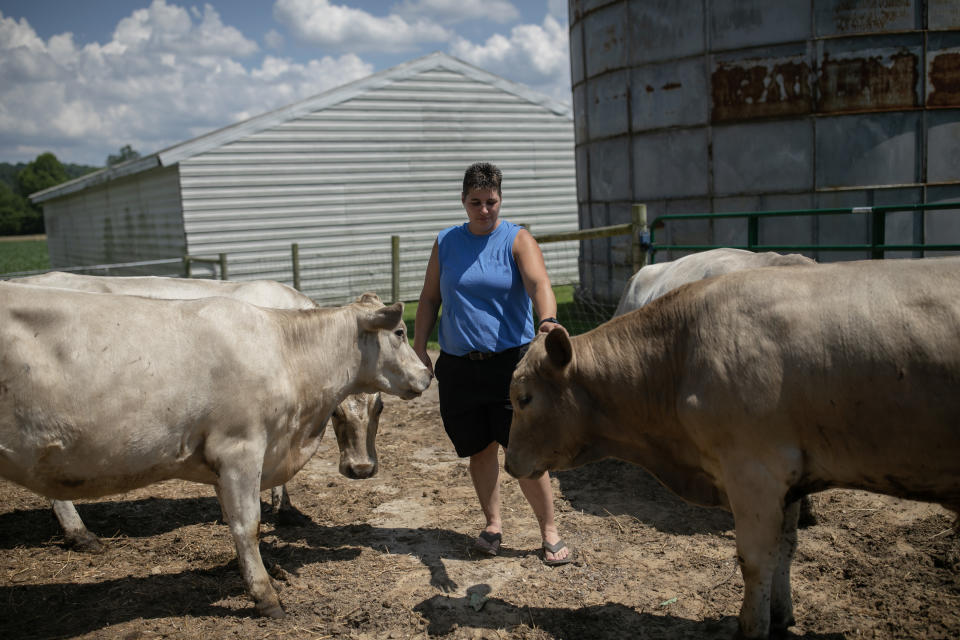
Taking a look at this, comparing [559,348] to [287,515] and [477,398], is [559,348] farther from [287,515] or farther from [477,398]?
[287,515]

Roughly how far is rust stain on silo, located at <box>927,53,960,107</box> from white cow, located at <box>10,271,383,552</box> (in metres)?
7.45

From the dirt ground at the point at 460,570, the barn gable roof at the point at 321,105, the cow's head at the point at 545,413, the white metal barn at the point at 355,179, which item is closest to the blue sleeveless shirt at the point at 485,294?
the cow's head at the point at 545,413

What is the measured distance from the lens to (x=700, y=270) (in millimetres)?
5363

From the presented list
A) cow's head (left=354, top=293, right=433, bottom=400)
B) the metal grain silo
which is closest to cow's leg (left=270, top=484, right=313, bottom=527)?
cow's head (left=354, top=293, right=433, bottom=400)

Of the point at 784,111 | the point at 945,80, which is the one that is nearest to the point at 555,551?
the point at 784,111

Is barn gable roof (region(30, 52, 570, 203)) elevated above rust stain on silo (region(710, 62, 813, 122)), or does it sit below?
above

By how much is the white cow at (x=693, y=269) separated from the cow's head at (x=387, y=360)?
1.58 m

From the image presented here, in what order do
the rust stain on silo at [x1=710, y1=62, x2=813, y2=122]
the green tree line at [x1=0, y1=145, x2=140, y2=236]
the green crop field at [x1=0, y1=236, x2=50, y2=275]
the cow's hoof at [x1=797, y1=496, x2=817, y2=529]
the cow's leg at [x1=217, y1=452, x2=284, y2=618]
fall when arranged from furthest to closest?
the green tree line at [x1=0, y1=145, x2=140, y2=236]
the green crop field at [x1=0, y1=236, x2=50, y2=275]
the rust stain on silo at [x1=710, y1=62, x2=813, y2=122]
the cow's hoof at [x1=797, y1=496, x2=817, y2=529]
the cow's leg at [x1=217, y1=452, x2=284, y2=618]

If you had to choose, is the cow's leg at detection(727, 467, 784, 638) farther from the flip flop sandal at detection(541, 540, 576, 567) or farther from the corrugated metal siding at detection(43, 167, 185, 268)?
the corrugated metal siding at detection(43, 167, 185, 268)

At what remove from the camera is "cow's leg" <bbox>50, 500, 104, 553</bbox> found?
15.5 ft

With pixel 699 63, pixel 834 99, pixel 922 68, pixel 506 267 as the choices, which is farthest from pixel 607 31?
pixel 506 267

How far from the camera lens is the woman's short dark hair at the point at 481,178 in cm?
405

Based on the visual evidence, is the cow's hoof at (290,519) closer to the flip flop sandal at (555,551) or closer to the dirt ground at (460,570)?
the dirt ground at (460,570)

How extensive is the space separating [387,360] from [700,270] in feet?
7.99
